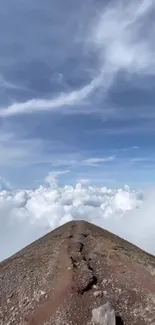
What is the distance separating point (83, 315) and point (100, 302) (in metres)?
1.64

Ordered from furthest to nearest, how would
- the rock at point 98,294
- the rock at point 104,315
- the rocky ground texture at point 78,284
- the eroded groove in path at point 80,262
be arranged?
the eroded groove in path at point 80,262
the rock at point 98,294
the rocky ground texture at point 78,284
the rock at point 104,315

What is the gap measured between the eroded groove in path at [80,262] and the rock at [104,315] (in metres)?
3.04

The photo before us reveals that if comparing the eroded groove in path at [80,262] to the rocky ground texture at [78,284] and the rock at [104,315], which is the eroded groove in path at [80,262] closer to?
the rocky ground texture at [78,284]

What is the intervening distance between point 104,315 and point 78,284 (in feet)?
13.9

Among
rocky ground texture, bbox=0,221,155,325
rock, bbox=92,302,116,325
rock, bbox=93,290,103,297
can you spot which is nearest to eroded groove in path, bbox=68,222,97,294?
rocky ground texture, bbox=0,221,155,325

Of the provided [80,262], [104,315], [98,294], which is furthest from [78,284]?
[104,315]

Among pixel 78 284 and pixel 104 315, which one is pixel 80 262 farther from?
pixel 104 315

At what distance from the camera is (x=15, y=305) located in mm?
28484

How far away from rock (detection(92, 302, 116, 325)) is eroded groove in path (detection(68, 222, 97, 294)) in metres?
3.04

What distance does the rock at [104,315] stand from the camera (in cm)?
2490

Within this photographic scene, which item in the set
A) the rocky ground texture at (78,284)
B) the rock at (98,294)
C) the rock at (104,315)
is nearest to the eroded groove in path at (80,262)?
the rocky ground texture at (78,284)

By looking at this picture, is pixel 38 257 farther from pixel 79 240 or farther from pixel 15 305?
pixel 15 305

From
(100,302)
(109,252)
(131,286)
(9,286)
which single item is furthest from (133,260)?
(9,286)

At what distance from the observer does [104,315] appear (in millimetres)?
25203
